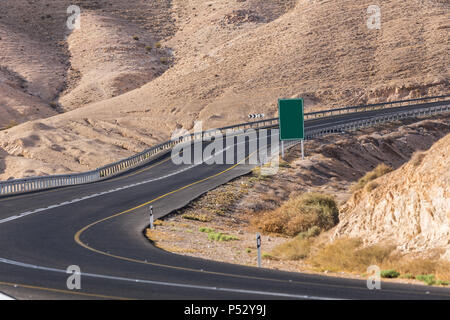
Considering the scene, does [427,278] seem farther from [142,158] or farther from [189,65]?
[189,65]

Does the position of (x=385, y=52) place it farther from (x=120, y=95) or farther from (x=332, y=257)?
A: (x=332, y=257)

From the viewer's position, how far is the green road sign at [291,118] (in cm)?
3953

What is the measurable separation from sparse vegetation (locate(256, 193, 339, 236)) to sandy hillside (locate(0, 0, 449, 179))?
34.5 meters

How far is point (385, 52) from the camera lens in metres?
95.6

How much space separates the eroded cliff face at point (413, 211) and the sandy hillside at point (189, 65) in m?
42.8

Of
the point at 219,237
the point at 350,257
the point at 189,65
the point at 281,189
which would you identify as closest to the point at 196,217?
the point at 219,237

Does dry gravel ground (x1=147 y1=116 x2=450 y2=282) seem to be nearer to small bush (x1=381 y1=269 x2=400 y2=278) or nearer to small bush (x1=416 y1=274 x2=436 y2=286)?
small bush (x1=381 y1=269 x2=400 y2=278)

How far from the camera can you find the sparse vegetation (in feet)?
87.2

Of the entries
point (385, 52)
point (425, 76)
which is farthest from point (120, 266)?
point (385, 52)

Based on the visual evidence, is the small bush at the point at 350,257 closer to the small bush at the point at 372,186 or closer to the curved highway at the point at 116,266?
the curved highway at the point at 116,266

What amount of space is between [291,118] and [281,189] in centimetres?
476

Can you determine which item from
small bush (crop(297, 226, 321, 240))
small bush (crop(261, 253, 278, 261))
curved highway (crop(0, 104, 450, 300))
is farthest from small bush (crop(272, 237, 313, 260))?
curved highway (crop(0, 104, 450, 300))

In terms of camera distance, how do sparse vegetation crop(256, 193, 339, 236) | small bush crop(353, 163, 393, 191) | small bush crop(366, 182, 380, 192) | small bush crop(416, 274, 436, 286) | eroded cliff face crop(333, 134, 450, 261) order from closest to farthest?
small bush crop(416, 274, 436, 286) → eroded cliff face crop(333, 134, 450, 261) → small bush crop(366, 182, 380, 192) → sparse vegetation crop(256, 193, 339, 236) → small bush crop(353, 163, 393, 191)

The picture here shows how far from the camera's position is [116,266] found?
14781 mm
